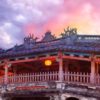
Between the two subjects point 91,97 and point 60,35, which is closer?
point 91,97

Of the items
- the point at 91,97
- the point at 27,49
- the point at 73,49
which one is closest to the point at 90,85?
the point at 91,97

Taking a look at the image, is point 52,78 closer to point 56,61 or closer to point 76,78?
point 56,61

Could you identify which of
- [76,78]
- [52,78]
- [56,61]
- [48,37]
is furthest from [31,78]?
[48,37]

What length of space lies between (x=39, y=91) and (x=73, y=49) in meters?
3.45

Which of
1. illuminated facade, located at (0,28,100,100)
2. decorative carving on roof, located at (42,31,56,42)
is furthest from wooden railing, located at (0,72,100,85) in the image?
decorative carving on roof, located at (42,31,56,42)

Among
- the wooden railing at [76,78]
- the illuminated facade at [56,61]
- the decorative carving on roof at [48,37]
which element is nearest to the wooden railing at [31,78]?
the illuminated facade at [56,61]

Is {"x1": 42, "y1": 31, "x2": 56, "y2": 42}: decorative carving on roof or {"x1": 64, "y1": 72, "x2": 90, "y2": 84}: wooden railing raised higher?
{"x1": 42, "y1": 31, "x2": 56, "y2": 42}: decorative carving on roof

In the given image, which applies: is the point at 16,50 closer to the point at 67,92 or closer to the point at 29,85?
the point at 29,85

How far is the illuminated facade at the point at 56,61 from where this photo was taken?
24.9 metres

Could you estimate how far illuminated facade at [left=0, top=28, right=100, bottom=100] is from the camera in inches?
981

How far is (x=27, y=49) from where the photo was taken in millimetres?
26953

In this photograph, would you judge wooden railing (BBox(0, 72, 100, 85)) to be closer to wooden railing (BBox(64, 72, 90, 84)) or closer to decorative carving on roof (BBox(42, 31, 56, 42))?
wooden railing (BBox(64, 72, 90, 84))

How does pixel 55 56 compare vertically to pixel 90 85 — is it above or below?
above

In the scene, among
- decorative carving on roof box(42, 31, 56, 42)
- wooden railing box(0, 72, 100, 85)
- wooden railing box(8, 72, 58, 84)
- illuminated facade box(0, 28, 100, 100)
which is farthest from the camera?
decorative carving on roof box(42, 31, 56, 42)
